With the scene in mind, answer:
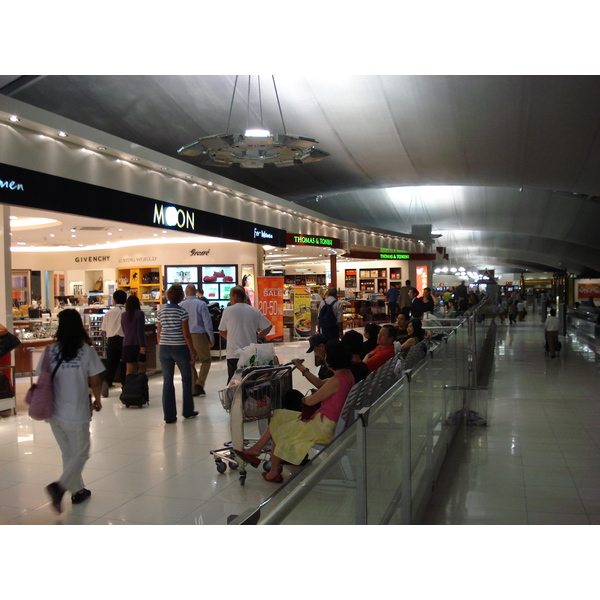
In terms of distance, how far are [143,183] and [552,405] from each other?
23.2 ft

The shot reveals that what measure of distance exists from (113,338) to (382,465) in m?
6.51

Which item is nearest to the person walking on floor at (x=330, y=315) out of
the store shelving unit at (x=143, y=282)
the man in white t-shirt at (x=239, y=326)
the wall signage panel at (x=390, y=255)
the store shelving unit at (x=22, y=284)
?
the man in white t-shirt at (x=239, y=326)

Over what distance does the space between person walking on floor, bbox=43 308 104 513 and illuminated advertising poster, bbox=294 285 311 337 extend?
43.5 ft

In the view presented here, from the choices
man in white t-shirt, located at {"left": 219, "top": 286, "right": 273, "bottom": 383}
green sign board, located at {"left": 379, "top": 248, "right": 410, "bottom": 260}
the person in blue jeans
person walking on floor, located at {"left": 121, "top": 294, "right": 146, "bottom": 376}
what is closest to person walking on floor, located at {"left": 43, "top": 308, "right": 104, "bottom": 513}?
the person in blue jeans

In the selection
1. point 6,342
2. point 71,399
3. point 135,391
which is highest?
point 6,342

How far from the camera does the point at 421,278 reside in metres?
25.3

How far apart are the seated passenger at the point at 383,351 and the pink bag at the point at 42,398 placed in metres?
3.03

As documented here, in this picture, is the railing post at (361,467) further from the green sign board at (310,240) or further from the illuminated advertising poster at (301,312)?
the illuminated advertising poster at (301,312)

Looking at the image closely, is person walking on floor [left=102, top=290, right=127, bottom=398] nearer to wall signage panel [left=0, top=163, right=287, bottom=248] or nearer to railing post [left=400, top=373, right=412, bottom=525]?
wall signage panel [left=0, top=163, right=287, bottom=248]

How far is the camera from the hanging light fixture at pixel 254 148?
8.44 m

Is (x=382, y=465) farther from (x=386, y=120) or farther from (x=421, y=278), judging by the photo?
(x=421, y=278)

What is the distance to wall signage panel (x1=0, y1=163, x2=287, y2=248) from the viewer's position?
21.1 ft

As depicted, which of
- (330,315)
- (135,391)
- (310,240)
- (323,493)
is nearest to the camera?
(323,493)

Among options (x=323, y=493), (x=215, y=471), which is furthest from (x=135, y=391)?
(x=323, y=493)
